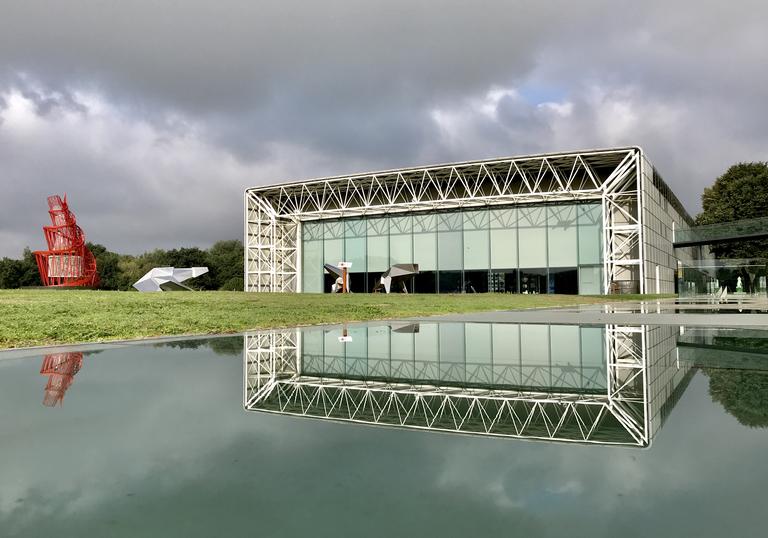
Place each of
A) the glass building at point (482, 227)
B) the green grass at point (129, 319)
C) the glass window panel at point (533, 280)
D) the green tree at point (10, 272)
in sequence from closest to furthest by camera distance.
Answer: the green grass at point (129, 319)
the glass building at point (482, 227)
the glass window panel at point (533, 280)
the green tree at point (10, 272)

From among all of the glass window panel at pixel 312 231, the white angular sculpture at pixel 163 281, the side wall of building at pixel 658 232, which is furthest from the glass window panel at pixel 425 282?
the white angular sculpture at pixel 163 281

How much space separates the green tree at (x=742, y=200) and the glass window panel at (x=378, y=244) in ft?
108

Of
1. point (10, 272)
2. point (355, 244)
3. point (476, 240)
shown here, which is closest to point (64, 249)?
point (355, 244)

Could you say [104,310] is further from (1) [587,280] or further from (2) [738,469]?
(1) [587,280]

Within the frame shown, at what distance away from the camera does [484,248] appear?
45.6m

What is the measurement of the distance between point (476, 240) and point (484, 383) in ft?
137

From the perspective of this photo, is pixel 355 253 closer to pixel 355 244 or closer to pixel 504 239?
pixel 355 244

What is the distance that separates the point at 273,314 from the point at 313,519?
12.4m

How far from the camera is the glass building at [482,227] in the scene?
41.7 metres

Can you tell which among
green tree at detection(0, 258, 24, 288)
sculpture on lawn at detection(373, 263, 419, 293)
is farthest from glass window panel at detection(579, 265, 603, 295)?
green tree at detection(0, 258, 24, 288)

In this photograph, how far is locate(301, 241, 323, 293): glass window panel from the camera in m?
53.2

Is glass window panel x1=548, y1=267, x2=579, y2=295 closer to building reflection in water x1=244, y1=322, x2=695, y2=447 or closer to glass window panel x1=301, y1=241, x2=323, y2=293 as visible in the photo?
glass window panel x1=301, y1=241, x2=323, y2=293

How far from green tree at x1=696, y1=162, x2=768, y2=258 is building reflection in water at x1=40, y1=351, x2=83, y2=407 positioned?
56.0 metres

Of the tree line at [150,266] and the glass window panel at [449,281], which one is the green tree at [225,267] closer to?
the tree line at [150,266]
